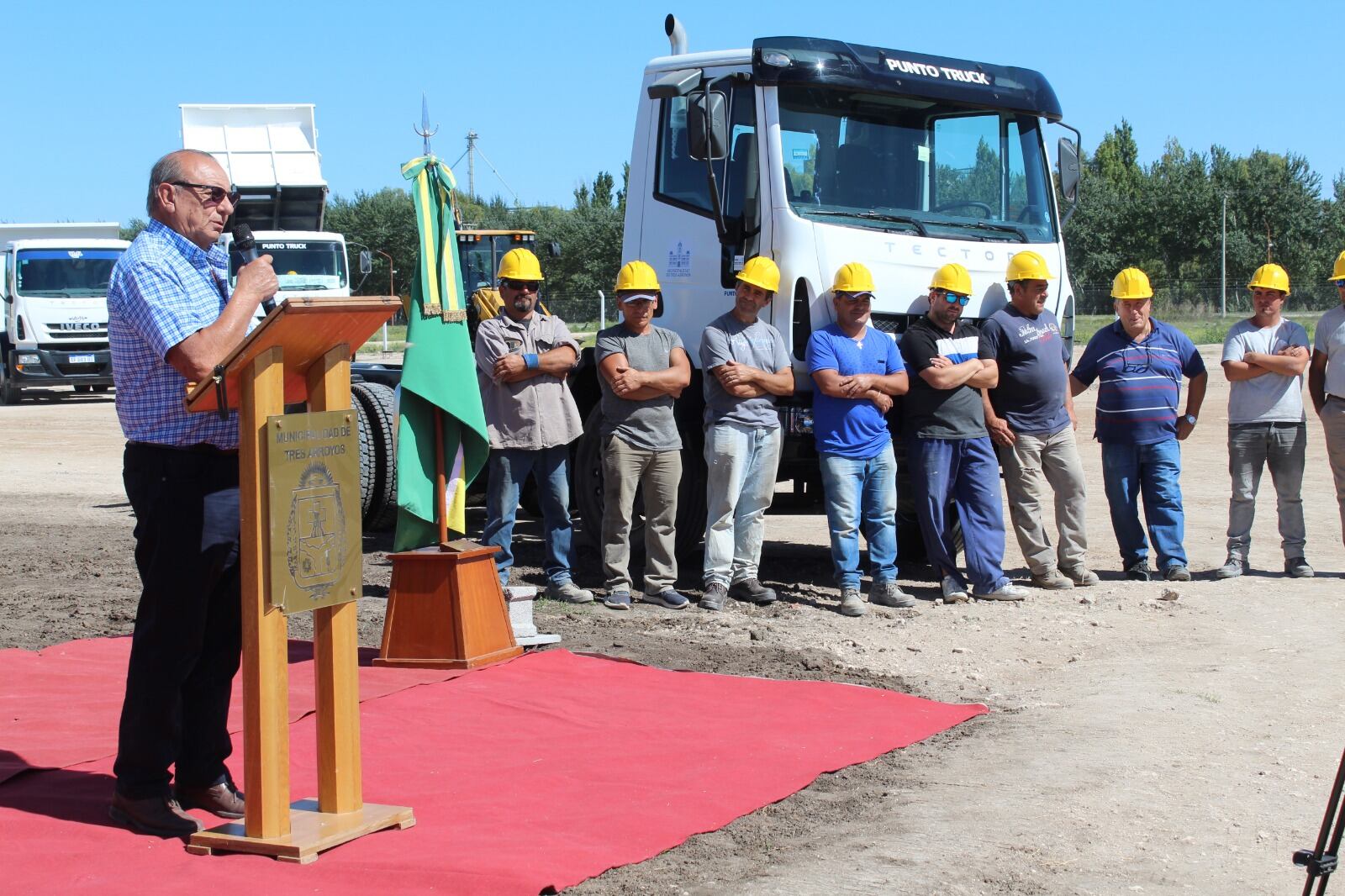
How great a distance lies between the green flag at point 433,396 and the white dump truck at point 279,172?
51.0 ft

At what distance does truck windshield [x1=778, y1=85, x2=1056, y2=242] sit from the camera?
28.2 feet

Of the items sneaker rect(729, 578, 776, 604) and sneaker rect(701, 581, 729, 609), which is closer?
sneaker rect(701, 581, 729, 609)

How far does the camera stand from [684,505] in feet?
30.7

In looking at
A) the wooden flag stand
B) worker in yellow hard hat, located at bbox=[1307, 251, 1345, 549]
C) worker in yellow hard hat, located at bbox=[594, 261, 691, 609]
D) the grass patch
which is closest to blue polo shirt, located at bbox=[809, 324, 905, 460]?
worker in yellow hard hat, located at bbox=[594, 261, 691, 609]

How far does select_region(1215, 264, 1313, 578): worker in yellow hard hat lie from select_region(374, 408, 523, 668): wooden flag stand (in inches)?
195

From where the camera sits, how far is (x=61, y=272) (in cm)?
2566

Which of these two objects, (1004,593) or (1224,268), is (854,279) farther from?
(1224,268)

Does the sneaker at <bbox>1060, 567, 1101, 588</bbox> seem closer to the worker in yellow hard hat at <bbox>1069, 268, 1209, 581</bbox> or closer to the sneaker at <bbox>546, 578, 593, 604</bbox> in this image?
the worker in yellow hard hat at <bbox>1069, 268, 1209, 581</bbox>

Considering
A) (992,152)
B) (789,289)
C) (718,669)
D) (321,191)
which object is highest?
(321,191)

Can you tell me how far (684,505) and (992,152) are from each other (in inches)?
118

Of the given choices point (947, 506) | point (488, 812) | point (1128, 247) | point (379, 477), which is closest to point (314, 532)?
point (488, 812)

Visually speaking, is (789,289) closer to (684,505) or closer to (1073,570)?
(684,505)

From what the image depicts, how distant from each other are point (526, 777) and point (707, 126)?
14.4ft

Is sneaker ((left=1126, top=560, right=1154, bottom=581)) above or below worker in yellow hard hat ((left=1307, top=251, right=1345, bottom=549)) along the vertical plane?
below
